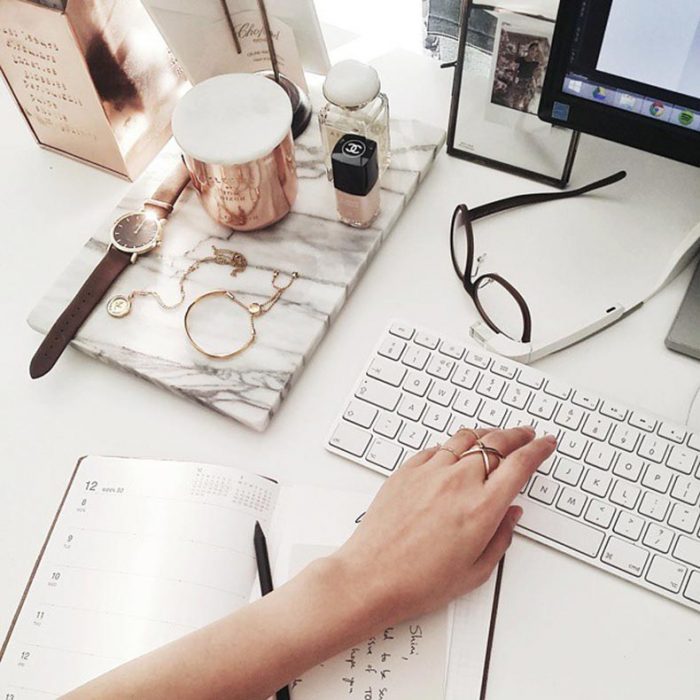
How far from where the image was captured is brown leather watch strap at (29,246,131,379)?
2.43 feet

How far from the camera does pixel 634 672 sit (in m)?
0.59

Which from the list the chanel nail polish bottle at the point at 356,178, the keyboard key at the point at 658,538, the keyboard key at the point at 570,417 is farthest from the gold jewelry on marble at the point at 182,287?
the keyboard key at the point at 658,538

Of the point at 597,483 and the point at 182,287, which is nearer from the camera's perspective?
the point at 597,483

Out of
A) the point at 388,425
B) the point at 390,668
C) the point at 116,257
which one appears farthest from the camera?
the point at 116,257

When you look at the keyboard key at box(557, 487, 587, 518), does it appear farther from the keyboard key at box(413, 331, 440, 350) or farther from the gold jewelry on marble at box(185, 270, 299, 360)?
the gold jewelry on marble at box(185, 270, 299, 360)

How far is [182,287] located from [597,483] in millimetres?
408

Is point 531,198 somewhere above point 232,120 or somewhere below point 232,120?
below

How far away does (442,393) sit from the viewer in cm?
70

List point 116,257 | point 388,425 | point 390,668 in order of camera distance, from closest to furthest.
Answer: point 390,668
point 388,425
point 116,257

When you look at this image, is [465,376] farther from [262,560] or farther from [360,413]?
[262,560]

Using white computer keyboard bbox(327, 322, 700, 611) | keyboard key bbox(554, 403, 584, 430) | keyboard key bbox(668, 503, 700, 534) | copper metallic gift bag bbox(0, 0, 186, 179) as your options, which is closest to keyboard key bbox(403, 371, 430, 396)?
white computer keyboard bbox(327, 322, 700, 611)

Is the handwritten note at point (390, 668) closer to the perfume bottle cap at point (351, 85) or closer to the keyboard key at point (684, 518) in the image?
the keyboard key at point (684, 518)

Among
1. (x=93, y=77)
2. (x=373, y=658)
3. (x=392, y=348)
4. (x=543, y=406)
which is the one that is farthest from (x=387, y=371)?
(x=93, y=77)

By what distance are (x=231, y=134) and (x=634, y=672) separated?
1.76 ft
